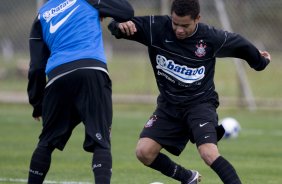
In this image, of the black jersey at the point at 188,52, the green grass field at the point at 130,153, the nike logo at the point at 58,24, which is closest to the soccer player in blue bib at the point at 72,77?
the nike logo at the point at 58,24

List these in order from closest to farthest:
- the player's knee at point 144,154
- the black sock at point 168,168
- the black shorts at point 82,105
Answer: the black shorts at point 82,105 → the player's knee at point 144,154 → the black sock at point 168,168

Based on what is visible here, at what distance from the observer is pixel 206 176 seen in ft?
26.4

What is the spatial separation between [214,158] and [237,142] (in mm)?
5167

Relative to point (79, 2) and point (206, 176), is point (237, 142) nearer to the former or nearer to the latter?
point (206, 176)

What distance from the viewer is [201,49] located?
6.70m

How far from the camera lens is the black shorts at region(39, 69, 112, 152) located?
19.1ft

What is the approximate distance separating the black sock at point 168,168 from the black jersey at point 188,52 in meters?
0.58

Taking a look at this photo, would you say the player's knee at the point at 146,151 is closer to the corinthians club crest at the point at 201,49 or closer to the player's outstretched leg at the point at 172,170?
the player's outstretched leg at the point at 172,170

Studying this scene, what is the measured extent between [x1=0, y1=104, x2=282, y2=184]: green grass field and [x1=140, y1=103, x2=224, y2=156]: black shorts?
82 cm

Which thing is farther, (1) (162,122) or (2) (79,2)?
(1) (162,122)

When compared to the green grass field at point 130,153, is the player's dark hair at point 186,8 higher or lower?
higher

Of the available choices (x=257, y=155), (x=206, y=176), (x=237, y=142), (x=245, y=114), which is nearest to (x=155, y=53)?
(x=206, y=176)


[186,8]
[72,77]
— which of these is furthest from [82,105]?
[186,8]

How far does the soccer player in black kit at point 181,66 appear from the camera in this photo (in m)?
6.57
